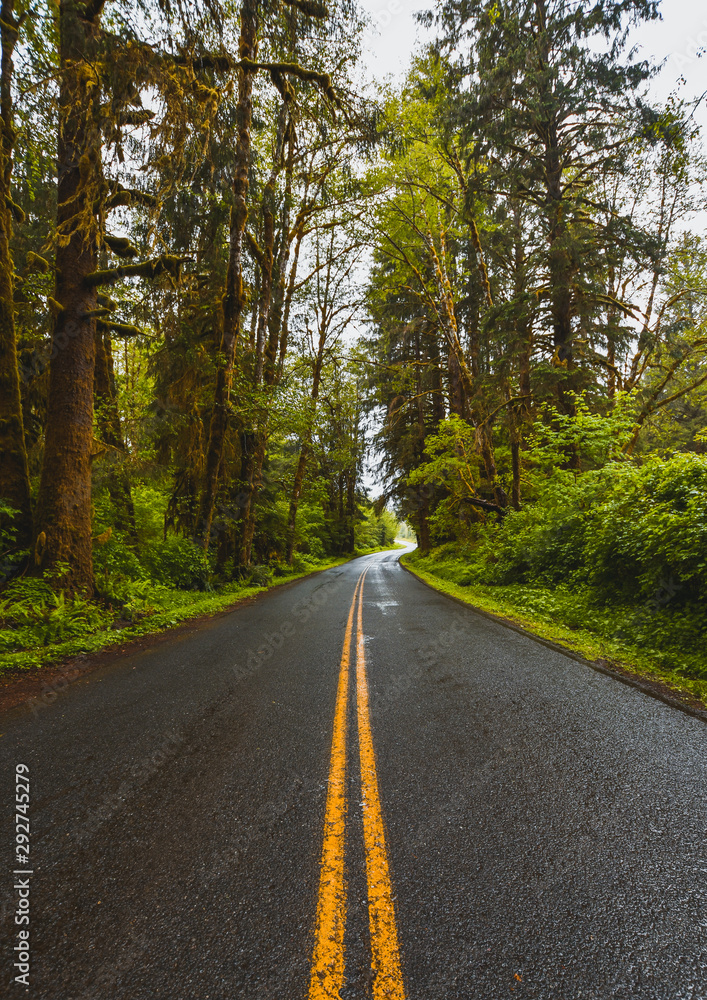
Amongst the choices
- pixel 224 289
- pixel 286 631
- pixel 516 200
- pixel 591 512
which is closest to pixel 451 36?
pixel 516 200

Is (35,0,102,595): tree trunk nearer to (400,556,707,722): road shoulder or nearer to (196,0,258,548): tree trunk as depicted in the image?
(196,0,258,548): tree trunk

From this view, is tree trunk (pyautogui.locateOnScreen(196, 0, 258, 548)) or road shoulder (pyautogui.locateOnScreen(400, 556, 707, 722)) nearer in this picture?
road shoulder (pyautogui.locateOnScreen(400, 556, 707, 722))

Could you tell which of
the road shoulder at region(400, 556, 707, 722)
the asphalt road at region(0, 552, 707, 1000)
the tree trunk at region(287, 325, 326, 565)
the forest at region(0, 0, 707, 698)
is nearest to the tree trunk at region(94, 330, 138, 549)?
the forest at region(0, 0, 707, 698)

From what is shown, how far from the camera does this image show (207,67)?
26.7ft

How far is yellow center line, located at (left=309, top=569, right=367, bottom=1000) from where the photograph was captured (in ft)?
5.10

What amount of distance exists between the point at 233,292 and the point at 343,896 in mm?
12678

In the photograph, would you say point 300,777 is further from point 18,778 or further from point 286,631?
point 286,631

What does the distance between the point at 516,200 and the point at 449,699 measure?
14993 mm

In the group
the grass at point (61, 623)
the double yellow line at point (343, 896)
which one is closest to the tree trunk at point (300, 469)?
the grass at point (61, 623)

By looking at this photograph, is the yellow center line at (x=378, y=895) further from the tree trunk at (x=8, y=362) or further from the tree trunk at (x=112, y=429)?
the tree trunk at (x=112, y=429)

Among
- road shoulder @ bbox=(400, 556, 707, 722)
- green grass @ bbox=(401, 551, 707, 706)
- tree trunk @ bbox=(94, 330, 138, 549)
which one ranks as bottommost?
road shoulder @ bbox=(400, 556, 707, 722)

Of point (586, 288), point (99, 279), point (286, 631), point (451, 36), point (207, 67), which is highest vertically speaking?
point (451, 36)

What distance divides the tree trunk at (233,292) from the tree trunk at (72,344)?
3.84 metres

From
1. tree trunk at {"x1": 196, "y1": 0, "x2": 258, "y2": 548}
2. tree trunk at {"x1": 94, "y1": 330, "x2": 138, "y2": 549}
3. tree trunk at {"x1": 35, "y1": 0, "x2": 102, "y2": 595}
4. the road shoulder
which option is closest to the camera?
the road shoulder
